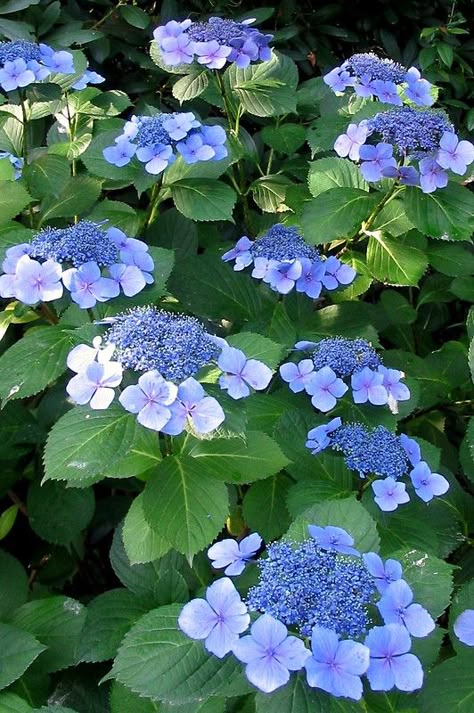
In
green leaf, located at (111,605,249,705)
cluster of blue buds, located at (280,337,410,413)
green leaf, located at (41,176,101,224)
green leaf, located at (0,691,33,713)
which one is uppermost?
green leaf, located at (41,176,101,224)

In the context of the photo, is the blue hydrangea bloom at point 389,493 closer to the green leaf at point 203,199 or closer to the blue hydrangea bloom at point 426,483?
the blue hydrangea bloom at point 426,483

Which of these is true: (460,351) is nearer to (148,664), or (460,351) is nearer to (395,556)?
(395,556)

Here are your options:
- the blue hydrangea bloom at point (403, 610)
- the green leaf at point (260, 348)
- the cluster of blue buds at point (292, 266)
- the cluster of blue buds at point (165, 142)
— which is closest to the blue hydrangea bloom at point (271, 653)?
the blue hydrangea bloom at point (403, 610)

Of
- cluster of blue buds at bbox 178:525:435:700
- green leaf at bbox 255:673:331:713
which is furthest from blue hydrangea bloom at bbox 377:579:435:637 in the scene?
green leaf at bbox 255:673:331:713

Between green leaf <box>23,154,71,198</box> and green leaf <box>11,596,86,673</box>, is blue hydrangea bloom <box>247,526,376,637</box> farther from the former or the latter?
green leaf <box>23,154,71,198</box>

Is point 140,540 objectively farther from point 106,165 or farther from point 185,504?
point 106,165
